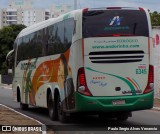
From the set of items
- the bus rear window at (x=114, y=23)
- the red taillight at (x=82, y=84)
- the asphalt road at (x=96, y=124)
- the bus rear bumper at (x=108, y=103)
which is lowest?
the asphalt road at (x=96, y=124)

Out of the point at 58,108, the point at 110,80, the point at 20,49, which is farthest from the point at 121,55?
the point at 20,49

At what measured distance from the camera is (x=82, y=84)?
14055mm

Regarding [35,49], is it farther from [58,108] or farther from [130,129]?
[130,129]

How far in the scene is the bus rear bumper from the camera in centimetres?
1394

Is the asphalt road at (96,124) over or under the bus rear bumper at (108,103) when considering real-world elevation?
under

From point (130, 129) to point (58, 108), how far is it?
320 cm

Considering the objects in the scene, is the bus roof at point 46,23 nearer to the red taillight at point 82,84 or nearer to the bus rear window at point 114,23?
the bus rear window at point 114,23

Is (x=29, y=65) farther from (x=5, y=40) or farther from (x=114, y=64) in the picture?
(x=5, y=40)

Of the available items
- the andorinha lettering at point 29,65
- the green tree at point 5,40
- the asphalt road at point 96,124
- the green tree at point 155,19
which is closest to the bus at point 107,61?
the asphalt road at point 96,124

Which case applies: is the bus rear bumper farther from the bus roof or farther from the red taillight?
the bus roof

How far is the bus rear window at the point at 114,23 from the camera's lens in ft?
46.9

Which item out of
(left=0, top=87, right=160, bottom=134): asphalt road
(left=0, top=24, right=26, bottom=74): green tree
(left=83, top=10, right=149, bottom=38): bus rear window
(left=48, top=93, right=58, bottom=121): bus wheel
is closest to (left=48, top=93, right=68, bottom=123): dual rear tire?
(left=48, top=93, right=58, bottom=121): bus wheel

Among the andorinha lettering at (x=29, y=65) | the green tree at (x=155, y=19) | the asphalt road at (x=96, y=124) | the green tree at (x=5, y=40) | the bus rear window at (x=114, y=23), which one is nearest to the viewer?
the asphalt road at (x=96, y=124)

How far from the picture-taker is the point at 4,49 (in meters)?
79.9
